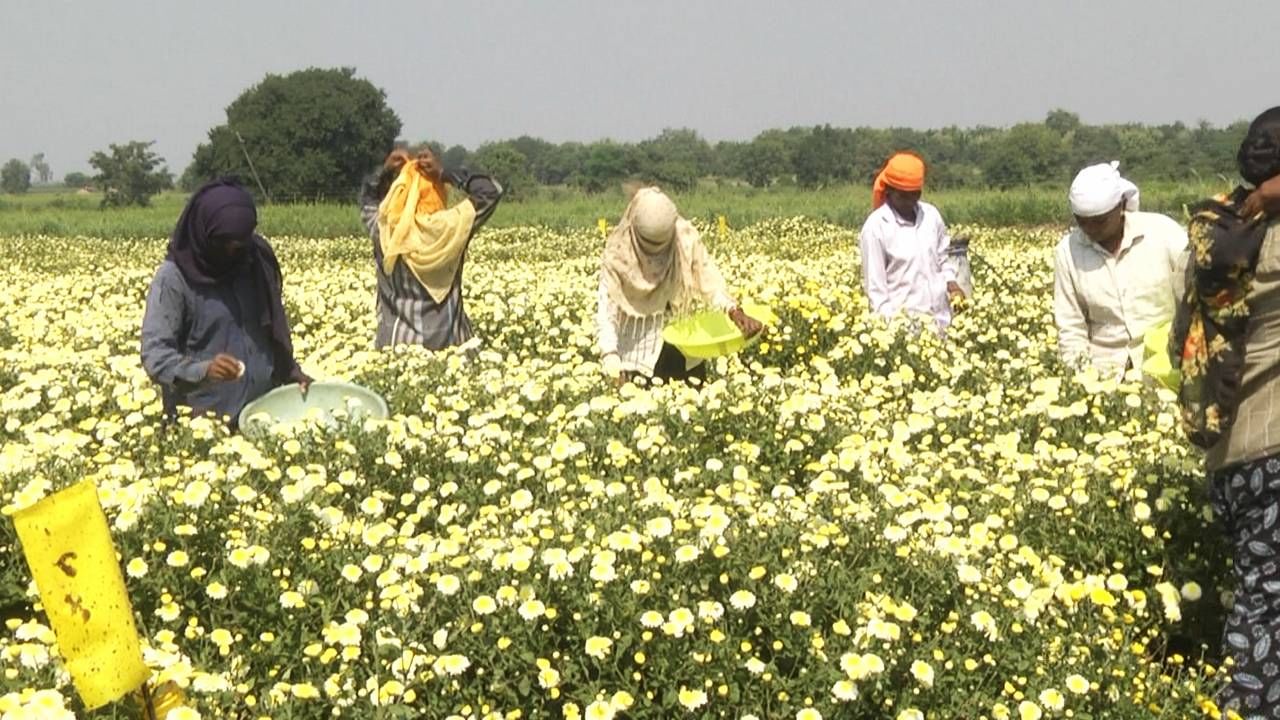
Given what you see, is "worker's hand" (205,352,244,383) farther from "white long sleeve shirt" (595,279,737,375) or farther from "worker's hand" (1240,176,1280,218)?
"worker's hand" (1240,176,1280,218)

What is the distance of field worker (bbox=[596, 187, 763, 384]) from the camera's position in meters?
5.75

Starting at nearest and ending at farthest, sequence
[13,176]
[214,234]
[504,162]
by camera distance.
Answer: [214,234] < [504,162] < [13,176]

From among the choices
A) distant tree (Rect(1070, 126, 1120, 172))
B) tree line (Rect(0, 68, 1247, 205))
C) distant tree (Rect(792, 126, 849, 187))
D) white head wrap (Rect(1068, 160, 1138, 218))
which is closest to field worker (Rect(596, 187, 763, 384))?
white head wrap (Rect(1068, 160, 1138, 218))

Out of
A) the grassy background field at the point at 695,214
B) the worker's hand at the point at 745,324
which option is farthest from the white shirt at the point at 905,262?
the grassy background field at the point at 695,214

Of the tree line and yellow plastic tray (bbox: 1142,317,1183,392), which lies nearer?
yellow plastic tray (bbox: 1142,317,1183,392)

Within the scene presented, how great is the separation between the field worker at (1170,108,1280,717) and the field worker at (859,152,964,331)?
3549mm

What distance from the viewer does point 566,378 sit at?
5859mm

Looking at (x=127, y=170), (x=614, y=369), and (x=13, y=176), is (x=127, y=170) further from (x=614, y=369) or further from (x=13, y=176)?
(x=13, y=176)

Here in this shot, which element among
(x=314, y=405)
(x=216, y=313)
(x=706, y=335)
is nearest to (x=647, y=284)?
(x=706, y=335)

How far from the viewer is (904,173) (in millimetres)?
6809

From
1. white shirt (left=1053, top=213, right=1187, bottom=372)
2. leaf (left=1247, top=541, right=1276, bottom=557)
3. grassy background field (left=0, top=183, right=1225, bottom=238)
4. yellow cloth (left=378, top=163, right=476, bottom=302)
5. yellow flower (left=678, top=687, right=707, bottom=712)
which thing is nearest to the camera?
yellow flower (left=678, top=687, right=707, bottom=712)

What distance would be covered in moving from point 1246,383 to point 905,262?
375 cm

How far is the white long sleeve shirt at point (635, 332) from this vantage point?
5898mm

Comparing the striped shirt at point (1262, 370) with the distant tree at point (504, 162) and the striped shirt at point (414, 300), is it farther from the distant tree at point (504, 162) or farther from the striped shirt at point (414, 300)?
the distant tree at point (504, 162)
